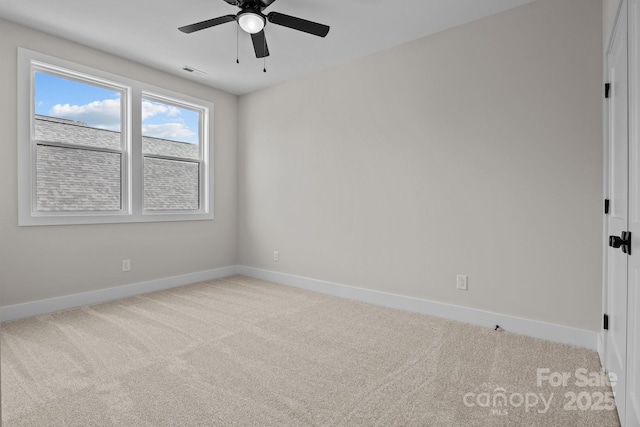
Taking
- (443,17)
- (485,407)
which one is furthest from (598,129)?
(485,407)

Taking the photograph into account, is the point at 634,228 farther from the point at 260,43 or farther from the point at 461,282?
the point at 260,43

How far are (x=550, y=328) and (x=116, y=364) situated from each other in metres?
3.12

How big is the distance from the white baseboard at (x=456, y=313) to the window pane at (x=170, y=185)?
4.99 feet

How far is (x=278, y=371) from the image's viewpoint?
7.55 feet

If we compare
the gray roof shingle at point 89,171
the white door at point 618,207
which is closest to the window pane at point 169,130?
the gray roof shingle at point 89,171

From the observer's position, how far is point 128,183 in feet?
13.2

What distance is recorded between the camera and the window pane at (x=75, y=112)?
341cm

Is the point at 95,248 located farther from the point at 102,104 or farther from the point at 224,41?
the point at 224,41

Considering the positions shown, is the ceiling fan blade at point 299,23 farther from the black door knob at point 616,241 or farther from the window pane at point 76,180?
the window pane at point 76,180

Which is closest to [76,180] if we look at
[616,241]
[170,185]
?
[170,185]

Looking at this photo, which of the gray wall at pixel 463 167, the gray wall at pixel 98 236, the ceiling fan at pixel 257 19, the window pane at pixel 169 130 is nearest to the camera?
the ceiling fan at pixel 257 19

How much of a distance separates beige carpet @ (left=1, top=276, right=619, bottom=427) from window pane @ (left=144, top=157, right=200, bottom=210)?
4.65ft

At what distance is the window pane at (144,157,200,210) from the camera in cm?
425

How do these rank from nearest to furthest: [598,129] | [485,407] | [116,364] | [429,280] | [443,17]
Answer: [485,407], [116,364], [598,129], [443,17], [429,280]
